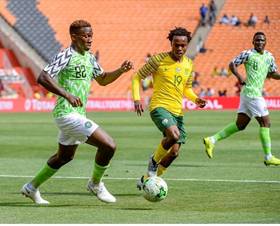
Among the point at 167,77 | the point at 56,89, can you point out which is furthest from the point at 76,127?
the point at 167,77

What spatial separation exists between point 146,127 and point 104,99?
16.6 metres

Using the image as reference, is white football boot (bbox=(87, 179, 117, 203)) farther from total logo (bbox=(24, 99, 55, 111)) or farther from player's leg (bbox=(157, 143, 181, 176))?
total logo (bbox=(24, 99, 55, 111))

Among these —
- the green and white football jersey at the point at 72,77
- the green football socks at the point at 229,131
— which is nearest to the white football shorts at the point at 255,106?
the green football socks at the point at 229,131

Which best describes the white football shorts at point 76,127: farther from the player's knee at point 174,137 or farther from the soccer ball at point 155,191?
the player's knee at point 174,137

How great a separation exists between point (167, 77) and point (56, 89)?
9.63 feet

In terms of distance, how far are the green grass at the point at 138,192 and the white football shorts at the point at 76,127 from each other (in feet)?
2.73

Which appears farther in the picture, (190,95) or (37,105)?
(37,105)

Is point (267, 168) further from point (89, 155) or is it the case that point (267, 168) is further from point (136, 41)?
point (136, 41)

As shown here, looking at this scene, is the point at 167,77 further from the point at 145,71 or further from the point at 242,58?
the point at 242,58

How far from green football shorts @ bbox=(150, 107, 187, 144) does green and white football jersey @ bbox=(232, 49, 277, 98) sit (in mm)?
4267

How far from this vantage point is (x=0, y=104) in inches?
1791

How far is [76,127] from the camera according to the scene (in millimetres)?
10688

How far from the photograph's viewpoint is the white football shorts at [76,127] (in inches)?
420

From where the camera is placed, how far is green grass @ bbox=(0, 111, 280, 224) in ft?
31.8
